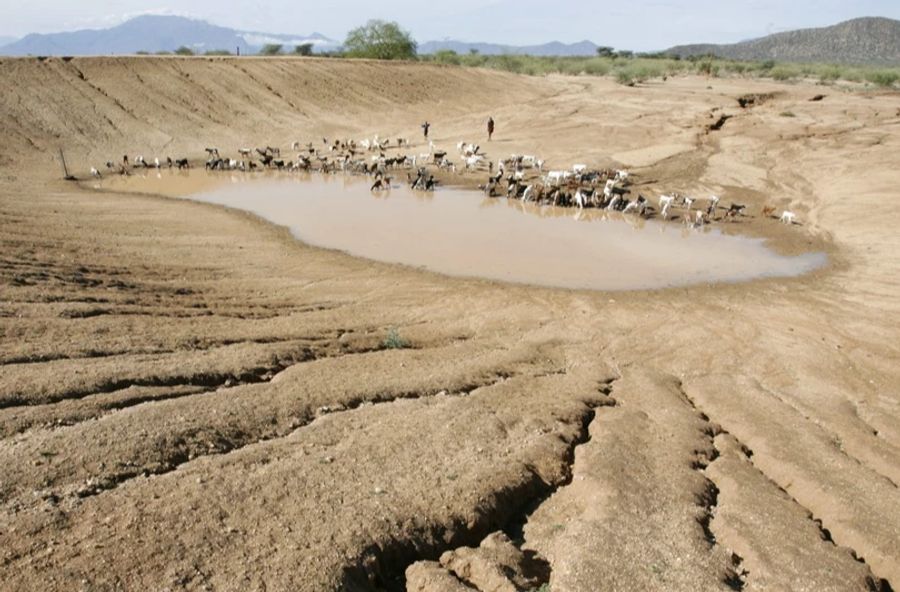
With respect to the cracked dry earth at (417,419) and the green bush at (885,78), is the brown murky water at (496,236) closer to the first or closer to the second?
the cracked dry earth at (417,419)

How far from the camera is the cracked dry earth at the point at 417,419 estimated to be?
6.18 m

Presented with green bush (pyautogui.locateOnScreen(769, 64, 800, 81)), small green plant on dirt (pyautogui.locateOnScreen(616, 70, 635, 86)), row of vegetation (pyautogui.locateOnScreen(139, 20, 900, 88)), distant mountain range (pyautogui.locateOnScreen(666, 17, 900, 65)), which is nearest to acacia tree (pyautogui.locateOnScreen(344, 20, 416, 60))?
row of vegetation (pyautogui.locateOnScreen(139, 20, 900, 88))

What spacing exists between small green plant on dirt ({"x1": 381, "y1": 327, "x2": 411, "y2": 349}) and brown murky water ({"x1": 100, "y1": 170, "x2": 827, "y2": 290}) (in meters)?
5.55

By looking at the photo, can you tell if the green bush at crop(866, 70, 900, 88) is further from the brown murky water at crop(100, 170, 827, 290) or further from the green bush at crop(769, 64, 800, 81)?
the brown murky water at crop(100, 170, 827, 290)

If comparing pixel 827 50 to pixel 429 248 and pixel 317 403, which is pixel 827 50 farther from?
pixel 317 403

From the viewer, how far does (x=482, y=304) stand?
49.2ft

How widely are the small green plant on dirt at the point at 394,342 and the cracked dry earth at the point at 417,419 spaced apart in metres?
0.32

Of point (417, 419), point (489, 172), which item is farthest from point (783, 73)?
point (417, 419)

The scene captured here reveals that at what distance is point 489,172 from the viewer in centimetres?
3030

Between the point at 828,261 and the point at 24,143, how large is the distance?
34.2 metres

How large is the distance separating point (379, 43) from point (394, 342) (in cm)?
5859

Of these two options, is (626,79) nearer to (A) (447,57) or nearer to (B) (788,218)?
(A) (447,57)

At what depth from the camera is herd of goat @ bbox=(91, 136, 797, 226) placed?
2458 centimetres

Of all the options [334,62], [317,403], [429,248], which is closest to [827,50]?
[334,62]
